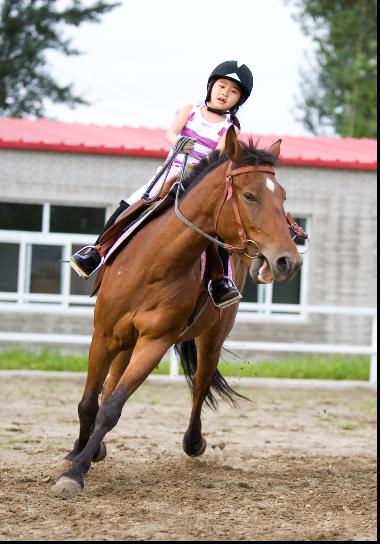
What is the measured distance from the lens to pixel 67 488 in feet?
19.6

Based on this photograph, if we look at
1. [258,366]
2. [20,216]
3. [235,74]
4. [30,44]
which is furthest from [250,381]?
[30,44]

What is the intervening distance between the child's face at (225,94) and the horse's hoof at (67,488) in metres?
2.65

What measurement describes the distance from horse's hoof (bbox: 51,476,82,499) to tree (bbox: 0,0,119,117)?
2706 cm

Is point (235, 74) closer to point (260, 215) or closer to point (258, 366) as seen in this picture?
point (260, 215)

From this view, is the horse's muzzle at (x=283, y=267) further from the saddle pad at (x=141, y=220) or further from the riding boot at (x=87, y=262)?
the riding boot at (x=87, y=262)

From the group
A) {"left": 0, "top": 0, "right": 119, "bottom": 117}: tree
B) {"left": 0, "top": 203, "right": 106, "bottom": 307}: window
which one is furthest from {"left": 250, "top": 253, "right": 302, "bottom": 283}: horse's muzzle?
{"left": 0, "top": 0, "right": 119, "bottom": 117}: tree

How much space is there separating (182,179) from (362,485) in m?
2.61

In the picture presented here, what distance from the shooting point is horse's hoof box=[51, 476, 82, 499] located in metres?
5.95

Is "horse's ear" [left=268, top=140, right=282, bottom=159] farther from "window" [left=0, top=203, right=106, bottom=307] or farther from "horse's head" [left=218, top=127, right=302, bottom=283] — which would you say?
"window" [left=0, top=203, right=106, bottom=307]

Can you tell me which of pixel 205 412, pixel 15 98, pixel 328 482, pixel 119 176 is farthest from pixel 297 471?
pixel 15 98

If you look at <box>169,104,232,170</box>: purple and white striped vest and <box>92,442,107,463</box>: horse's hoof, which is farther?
<box>92,442,107,463</box>: horse's hoof

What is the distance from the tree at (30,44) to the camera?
3178 centimetres

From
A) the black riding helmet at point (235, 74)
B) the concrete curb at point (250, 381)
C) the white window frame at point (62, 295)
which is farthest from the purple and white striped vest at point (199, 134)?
the white window frame at point (62, 295)

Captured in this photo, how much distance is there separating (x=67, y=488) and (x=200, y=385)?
236 centimetres
